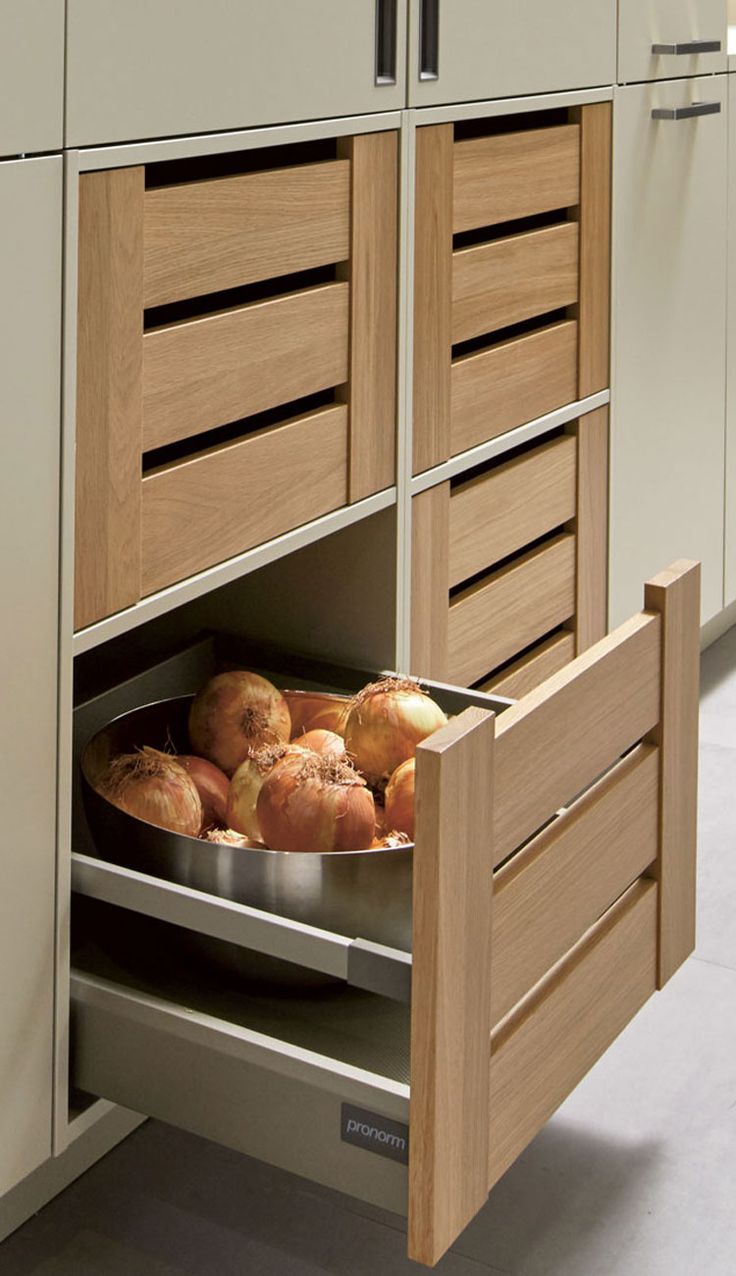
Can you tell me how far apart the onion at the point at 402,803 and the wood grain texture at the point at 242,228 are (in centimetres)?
40

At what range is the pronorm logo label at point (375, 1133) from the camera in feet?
3.27

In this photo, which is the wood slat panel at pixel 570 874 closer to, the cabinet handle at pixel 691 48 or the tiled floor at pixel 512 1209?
the tiled floor at pixel 512 1209

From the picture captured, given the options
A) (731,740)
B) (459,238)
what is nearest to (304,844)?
(459,238)

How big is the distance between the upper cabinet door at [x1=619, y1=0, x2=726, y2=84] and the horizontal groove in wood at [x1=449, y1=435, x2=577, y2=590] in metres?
0.47

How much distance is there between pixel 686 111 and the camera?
2.06 m

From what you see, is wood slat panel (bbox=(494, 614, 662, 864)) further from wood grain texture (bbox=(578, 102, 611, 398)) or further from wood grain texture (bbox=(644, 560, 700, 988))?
wood grain texture (bbox=(578, 102, 611, 398))

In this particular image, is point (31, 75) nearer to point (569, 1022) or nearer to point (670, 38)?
point (569, 1022)

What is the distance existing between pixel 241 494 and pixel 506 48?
59 cm

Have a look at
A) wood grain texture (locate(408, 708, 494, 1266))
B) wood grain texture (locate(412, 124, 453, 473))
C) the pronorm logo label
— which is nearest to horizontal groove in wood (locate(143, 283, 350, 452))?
wood grain texture (locate(412, 124, 453, 473))

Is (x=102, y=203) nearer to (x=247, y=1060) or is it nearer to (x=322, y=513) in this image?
(x=322, y=513)

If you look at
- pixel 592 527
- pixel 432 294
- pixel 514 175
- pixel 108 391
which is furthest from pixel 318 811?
pixel 592 527

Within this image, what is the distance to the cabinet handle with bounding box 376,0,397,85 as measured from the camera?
133 centimetres

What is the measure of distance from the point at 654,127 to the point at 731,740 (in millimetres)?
922

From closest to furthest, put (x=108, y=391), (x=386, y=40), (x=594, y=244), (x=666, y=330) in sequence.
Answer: (x=108, y=391), (x=386, y=40), (x=594, y=244), (x=666, y=330)
